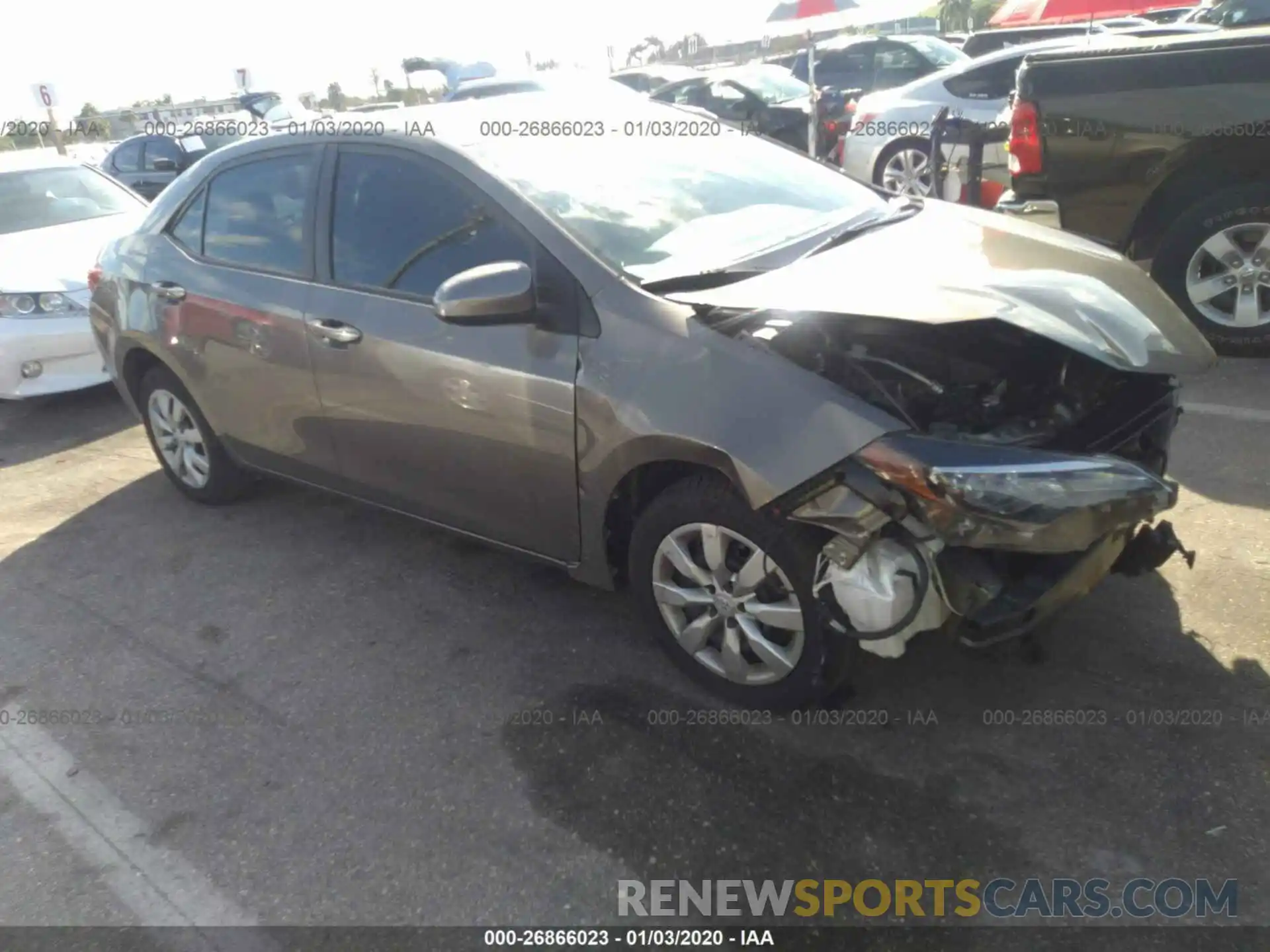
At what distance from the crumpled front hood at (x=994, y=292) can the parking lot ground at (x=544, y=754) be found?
925 mm

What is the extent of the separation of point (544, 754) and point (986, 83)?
8.86m

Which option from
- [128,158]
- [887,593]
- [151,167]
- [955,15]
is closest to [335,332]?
[887,593]

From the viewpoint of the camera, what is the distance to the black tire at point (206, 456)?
15.1ft

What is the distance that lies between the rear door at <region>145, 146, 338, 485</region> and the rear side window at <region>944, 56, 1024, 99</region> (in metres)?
7.65

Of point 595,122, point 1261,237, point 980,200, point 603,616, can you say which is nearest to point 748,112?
point 980,200

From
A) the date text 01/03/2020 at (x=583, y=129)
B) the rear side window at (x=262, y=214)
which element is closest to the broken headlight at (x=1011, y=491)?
the date text 01/03/2020 at (x=583, y=129)

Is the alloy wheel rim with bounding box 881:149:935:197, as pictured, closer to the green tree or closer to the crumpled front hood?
the crumpled front hood

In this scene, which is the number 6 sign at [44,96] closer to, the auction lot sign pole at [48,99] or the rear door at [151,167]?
the auction lot sign pole at [48,99]

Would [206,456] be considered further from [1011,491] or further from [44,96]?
[44,96]

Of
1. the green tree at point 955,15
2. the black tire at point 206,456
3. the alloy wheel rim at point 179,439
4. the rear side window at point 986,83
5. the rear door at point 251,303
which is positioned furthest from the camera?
the green tree at point 955,15

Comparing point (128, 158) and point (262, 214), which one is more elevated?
point (128, 158)

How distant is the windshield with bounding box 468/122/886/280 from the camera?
311 cm

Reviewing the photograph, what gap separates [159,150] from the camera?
1498cm

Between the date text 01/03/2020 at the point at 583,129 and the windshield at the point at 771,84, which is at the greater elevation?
the windshield at the point at 771,84
